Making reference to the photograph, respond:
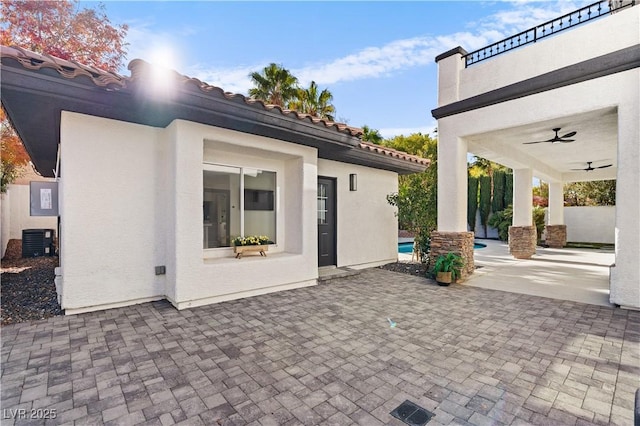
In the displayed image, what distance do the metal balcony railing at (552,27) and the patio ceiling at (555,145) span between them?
2067 mm

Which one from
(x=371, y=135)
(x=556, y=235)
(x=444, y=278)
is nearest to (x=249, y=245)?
(x=444, y=278)

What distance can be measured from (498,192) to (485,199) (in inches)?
41.5

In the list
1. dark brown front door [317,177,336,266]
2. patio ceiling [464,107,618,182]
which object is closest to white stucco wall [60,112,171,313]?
dark brown front door [317,177,336,266]

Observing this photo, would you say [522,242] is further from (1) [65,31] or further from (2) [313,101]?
(1) [65,31]

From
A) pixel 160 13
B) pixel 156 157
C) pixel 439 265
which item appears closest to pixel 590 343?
pixel 439 265

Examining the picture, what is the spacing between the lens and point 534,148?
1026cm

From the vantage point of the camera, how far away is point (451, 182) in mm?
8328

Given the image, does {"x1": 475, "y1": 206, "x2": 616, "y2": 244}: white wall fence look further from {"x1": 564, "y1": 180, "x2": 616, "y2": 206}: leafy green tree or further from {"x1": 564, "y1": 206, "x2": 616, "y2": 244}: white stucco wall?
{"x1": 564, "y1": 180, "x2": 616, "y2": 206}: leafy green tree

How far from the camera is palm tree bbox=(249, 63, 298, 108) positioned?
794 inches

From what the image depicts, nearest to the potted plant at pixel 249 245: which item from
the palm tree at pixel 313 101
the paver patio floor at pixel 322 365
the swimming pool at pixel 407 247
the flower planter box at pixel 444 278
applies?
the paver patio floor at pixel 322 365

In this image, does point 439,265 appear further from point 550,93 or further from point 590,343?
point 550,93

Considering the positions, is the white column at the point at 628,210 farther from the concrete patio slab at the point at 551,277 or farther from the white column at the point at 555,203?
the white column at the point at 555,203

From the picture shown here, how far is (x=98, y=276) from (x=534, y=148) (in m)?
13.1

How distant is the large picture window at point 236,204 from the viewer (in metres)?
6.70
